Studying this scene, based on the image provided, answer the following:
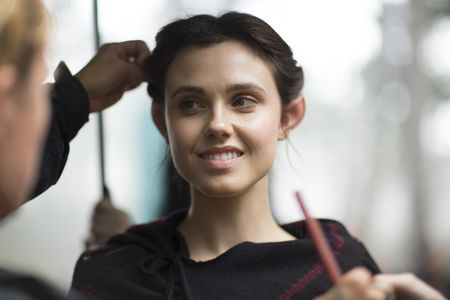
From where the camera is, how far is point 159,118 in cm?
137

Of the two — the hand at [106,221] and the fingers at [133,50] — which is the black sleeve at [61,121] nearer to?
the fingers at [133,50]

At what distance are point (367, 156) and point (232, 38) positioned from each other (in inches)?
92.7

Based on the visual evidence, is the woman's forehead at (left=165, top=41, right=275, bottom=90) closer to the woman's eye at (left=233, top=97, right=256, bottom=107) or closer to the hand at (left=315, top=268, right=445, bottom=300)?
the woman's eye at (left=233, top=97, right=256, bottom=107)

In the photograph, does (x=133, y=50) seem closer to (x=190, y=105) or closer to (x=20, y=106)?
(x=190, y=105)

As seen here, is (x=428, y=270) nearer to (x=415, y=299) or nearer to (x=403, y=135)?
(x=403, y=135)

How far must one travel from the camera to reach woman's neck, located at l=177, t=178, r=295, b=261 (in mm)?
1279

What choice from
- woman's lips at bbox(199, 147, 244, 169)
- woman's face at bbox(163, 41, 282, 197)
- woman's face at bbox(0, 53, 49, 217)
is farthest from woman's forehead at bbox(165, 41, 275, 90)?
woman's face at bbox(0, 53, 49, 217)

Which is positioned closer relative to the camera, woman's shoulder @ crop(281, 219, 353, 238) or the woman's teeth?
the woman's teeth

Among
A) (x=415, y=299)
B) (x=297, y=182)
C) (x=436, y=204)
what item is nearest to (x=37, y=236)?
(x=297, y=182)

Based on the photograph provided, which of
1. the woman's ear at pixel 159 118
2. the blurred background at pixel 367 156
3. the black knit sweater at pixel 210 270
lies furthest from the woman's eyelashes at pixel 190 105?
the blurred background at pixel 367 156

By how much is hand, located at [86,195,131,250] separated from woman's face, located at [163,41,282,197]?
382 mm

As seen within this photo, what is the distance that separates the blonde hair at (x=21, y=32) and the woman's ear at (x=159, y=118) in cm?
62

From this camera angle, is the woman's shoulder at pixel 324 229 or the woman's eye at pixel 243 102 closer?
the woman's eye at pixel 243 102

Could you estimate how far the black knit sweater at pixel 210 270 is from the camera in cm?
123
